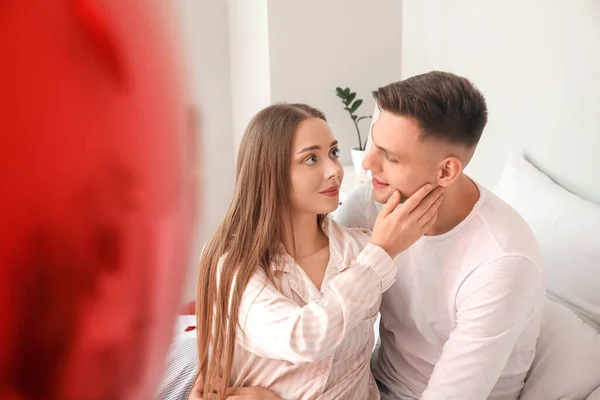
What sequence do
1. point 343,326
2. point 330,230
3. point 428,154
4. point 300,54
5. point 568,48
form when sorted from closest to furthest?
point 343,326
point 428,154
point 330,230
point 568,48
point 300,54

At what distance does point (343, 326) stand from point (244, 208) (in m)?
0.32

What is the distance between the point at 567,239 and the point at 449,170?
1.66ft

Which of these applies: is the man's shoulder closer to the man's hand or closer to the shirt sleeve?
the man's hand

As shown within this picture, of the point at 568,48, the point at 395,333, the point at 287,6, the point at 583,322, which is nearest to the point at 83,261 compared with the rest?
the point at 395,333

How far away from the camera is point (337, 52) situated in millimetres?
2545

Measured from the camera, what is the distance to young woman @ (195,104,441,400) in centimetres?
109

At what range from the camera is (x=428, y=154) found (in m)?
1.13

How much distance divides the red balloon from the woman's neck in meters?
1.10

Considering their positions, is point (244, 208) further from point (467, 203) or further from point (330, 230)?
point (467, 203)

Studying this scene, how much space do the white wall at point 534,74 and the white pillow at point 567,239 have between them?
109 mm

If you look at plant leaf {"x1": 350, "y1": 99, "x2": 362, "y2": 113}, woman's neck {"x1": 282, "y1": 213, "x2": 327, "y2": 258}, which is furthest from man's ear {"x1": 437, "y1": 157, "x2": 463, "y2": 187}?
plant leaf {"x1": 350, "y1": 99, "x2": 362, "y2": 113}

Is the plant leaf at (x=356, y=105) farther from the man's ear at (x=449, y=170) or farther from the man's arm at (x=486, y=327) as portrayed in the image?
the man's arm at (x=486, y=327)

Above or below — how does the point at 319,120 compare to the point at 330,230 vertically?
above

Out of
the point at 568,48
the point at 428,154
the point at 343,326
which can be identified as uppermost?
the point at 568,48
